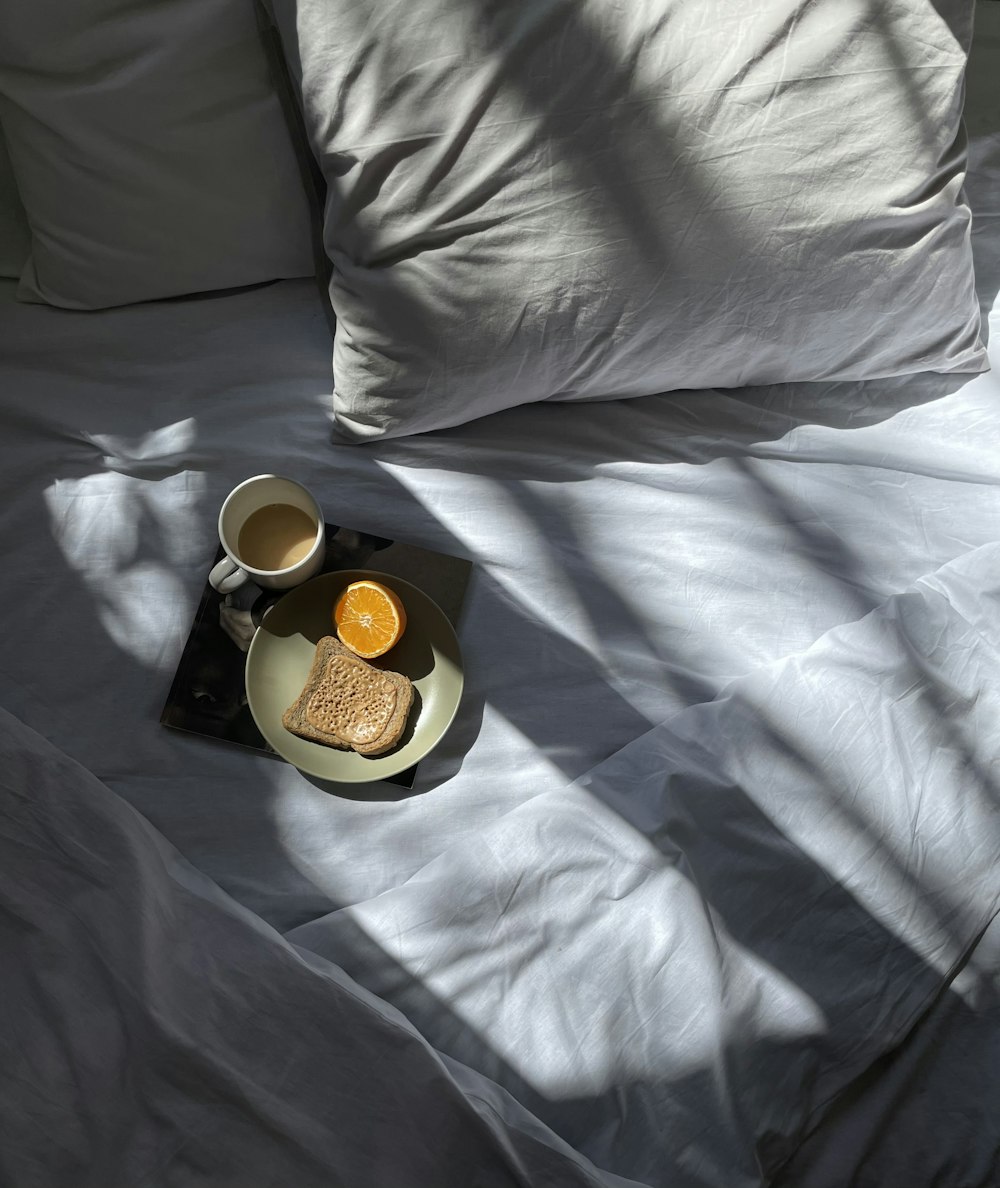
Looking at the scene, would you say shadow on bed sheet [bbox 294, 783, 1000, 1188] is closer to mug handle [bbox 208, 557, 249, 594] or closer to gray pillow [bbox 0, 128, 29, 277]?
mug handle [bbox 208, 557, 249, 594]

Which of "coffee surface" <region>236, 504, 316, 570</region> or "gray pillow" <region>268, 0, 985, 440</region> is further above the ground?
"gray pillow" <region>268, 0, 985, 440</region>

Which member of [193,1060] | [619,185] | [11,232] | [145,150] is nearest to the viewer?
[193,1060]

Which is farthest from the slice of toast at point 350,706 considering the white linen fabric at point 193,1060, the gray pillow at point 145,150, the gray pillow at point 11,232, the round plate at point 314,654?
the gray pillow at point 11,232

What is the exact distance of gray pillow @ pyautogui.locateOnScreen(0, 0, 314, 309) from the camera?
3.01ft

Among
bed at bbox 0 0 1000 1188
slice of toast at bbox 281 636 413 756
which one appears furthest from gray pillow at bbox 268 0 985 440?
slice of toast at bbox 281 636 413 756

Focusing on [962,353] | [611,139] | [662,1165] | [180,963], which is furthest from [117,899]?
[962,353]

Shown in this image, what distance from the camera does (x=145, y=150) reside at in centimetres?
96

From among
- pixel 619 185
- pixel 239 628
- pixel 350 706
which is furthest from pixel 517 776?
pixel 619 185

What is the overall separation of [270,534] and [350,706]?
0.63ft

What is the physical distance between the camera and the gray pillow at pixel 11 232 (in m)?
1.07

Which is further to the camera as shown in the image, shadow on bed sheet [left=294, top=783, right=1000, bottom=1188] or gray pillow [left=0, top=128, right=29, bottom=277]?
gray pillow [left=0, top=128, right=29, bottom=277]

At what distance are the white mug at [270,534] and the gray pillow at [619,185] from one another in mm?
120

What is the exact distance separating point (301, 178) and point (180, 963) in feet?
2.56

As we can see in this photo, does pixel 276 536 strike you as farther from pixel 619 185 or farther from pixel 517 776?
pixel 619 185
